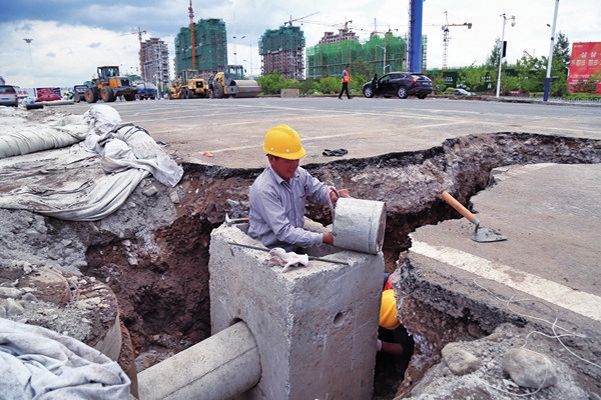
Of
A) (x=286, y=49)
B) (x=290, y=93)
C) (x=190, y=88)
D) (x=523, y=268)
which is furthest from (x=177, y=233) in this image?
(x=286, y=49)

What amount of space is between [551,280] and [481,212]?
124 cm

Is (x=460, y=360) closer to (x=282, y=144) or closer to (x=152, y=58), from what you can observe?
(x=282, y=144)

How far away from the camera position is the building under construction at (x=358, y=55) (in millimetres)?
55938

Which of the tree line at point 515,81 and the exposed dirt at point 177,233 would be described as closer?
the exposed dirt at point 177,233

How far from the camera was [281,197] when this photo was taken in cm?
336

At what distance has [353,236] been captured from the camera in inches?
120

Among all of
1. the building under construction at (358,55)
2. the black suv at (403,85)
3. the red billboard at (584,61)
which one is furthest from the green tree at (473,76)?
the black suv at (403,85)

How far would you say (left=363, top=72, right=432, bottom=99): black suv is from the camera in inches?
790

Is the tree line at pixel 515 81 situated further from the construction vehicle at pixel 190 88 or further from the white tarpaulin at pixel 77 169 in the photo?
the white tarpaulin at pixel 77 169

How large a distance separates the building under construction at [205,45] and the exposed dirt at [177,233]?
61157mm

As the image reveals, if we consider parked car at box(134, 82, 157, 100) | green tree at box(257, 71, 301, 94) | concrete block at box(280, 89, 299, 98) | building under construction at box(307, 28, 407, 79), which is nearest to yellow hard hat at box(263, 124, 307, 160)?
concrete block at box(280, 89, 299, 98)

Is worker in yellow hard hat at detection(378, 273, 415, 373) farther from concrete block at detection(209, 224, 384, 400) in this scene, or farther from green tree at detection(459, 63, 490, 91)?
green tree at detection(459, 63, 490, 91)

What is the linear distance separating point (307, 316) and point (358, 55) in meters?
60.7

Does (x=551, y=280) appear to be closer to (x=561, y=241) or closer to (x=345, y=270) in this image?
(x=561, y=241)
